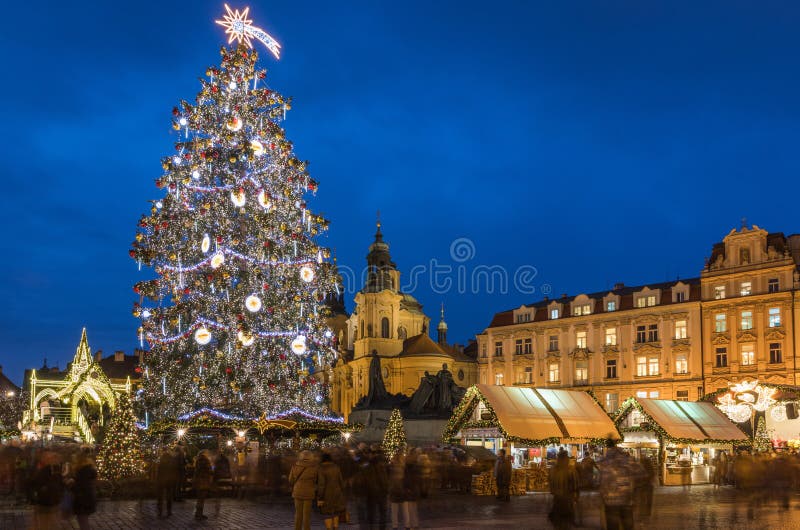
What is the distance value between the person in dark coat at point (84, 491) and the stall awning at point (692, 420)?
1089 inches

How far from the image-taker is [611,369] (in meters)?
67.9

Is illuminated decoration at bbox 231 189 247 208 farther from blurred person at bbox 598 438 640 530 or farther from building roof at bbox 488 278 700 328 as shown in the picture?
building roof at bbox 488 278 700 328

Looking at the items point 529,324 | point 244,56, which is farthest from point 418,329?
point 244,56

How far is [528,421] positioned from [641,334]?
34.4 meters

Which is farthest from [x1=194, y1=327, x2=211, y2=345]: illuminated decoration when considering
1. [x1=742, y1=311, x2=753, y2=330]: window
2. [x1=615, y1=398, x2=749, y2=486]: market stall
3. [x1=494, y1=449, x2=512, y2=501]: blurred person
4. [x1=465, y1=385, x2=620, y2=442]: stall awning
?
[x1=742, y1=311, x2=753, y2=330]: window

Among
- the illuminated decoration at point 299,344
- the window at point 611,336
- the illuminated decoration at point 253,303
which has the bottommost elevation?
the illuminated decoration at point 299,344

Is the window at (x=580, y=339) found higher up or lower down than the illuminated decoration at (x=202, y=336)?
higher up

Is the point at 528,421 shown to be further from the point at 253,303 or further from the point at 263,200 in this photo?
the point at 263,200

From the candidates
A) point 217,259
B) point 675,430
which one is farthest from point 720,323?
point 217,259

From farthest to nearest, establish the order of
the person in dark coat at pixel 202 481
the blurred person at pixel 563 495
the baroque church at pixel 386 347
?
the baroque church at pixel 386 347 < the person in dark coat at pixel 202 481 < the blurred person at pixel 563 495

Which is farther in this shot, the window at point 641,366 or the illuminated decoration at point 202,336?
the window at point 641,366

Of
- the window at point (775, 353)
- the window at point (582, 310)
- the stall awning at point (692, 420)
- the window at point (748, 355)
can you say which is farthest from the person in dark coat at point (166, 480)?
the window at point (582, 310)

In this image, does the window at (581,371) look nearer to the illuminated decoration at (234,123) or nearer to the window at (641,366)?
the window at (641,366)

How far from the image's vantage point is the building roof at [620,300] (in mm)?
65438
